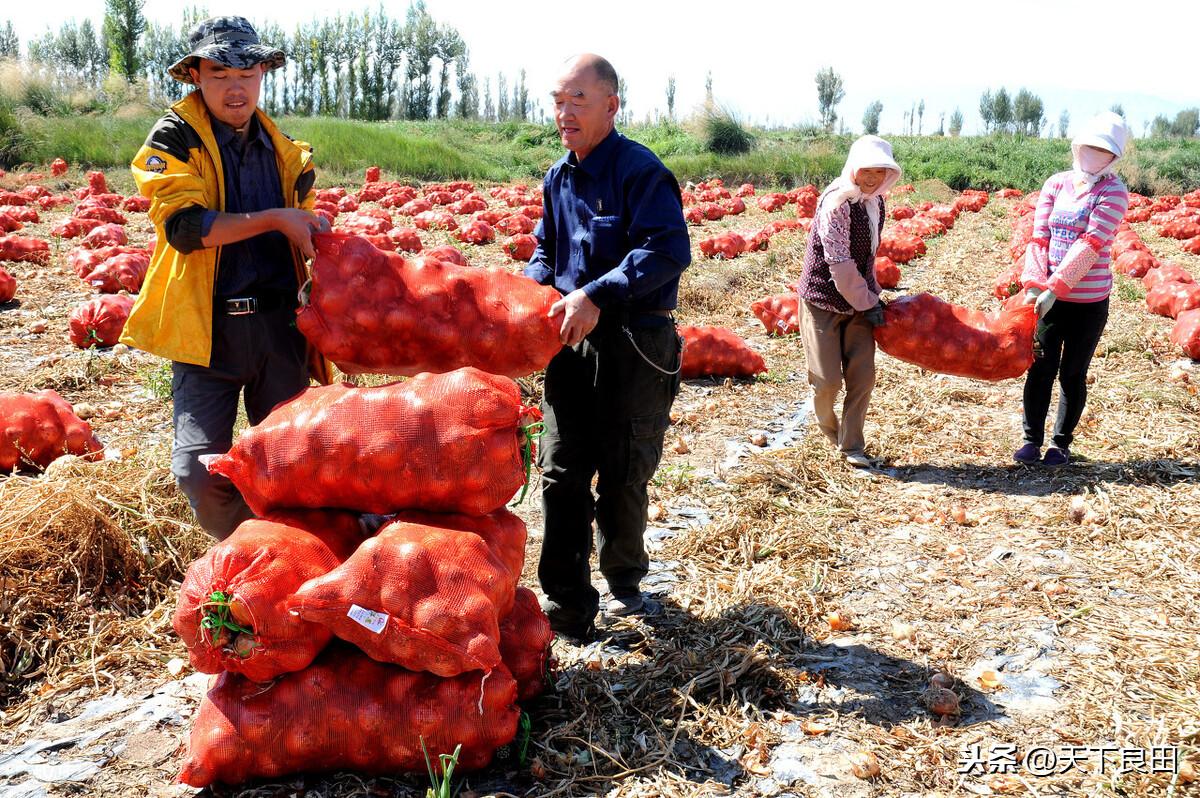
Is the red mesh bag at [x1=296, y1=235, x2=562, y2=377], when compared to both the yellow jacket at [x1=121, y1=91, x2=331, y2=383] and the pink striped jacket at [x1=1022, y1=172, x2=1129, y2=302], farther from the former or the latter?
the pink striped jacket at [x1=1022, y1=172, x2=1129, y2=302]

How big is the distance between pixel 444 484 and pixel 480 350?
0.62 meters

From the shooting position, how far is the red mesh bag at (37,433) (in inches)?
173

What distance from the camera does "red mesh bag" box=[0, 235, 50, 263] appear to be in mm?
9961

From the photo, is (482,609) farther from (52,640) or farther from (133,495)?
(133,495)

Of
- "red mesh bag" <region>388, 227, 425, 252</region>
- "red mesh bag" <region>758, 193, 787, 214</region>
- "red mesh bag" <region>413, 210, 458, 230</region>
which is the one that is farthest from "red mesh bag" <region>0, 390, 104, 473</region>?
"red mesh bag" <region>758, 193, 787, 214</region>

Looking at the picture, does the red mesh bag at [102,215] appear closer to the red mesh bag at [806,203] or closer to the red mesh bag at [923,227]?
the red mesh bag at [806,203]

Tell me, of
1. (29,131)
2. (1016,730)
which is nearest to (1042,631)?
(1016,730)

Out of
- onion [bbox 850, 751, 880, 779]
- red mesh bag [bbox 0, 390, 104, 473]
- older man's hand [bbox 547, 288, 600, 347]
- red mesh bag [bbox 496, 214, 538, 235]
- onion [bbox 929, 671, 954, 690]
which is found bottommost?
onion [bbox 850, 751, 880, 779]

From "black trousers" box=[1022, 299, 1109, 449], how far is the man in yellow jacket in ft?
13.3

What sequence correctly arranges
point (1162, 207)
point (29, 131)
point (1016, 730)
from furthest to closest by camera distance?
1. point (29, 131)
2. point (1162, 207)
3. point (1016, 730)

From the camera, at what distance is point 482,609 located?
2271 mm

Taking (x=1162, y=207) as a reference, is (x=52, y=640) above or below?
below

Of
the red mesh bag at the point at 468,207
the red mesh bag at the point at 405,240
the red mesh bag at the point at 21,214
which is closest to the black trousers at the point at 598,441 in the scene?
the red mesh bag at the point at 405,240

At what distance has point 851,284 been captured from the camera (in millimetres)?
4812
